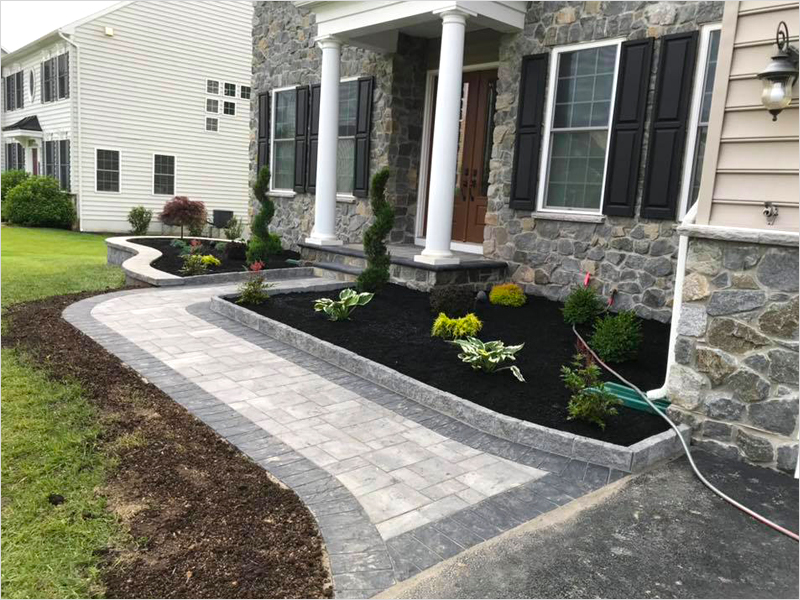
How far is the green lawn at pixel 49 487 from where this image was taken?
2256mm

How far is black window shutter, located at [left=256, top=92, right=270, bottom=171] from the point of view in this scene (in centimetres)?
1159

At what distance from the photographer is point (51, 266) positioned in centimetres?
959

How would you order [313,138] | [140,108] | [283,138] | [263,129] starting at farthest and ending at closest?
1. [140,108]
2. [263,129]
3. [283,138]
4. [313,138]

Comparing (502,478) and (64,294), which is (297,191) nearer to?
(64,294)

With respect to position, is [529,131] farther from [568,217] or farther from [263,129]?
[263,129]

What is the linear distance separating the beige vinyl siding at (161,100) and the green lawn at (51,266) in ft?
8.91

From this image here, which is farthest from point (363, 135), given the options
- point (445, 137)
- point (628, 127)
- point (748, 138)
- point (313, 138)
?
point (748, 138)

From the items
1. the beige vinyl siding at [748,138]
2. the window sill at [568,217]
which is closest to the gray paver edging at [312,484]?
the beige vinyl siding at [748,138]

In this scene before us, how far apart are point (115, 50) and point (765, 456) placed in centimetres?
1771

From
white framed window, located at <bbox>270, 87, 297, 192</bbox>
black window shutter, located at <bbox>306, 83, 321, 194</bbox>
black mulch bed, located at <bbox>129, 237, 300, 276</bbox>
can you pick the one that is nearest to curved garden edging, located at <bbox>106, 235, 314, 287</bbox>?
black mulch bed, located at <bbox>129, 237, 300, 276</bbox>

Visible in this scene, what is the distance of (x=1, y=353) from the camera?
4895 millimetres

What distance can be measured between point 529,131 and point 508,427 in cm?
463

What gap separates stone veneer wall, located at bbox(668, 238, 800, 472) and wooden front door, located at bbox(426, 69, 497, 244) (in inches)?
207

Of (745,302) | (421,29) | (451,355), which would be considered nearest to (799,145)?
(745,302)
